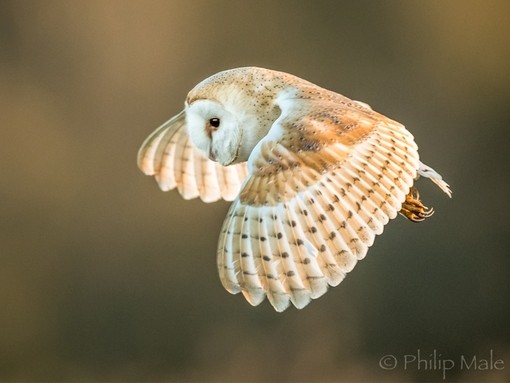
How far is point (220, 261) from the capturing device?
1026 mm

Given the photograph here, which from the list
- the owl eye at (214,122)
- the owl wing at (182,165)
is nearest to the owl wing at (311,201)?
the owl eye at (214,122)

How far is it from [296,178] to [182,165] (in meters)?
0.34

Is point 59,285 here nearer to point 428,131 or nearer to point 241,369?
point 241,369

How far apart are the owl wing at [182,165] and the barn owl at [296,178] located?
89mm

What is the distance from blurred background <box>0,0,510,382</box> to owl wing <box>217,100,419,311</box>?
181 cm

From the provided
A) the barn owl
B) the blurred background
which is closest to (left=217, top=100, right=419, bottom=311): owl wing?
the barn owl

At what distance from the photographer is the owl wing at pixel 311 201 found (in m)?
0.98

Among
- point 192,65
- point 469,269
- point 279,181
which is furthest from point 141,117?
point 279,181

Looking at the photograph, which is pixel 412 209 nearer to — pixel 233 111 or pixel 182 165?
pixel 233 111

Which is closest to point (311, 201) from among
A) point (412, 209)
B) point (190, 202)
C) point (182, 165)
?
point (412, 209)

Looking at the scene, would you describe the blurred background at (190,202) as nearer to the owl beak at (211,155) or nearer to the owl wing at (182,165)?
the owl wing at (182,165)

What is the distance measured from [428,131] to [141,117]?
1.03 meters

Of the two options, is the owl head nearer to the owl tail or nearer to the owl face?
the owl face

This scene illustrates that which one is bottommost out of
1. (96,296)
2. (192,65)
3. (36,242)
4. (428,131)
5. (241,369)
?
(241,369)
